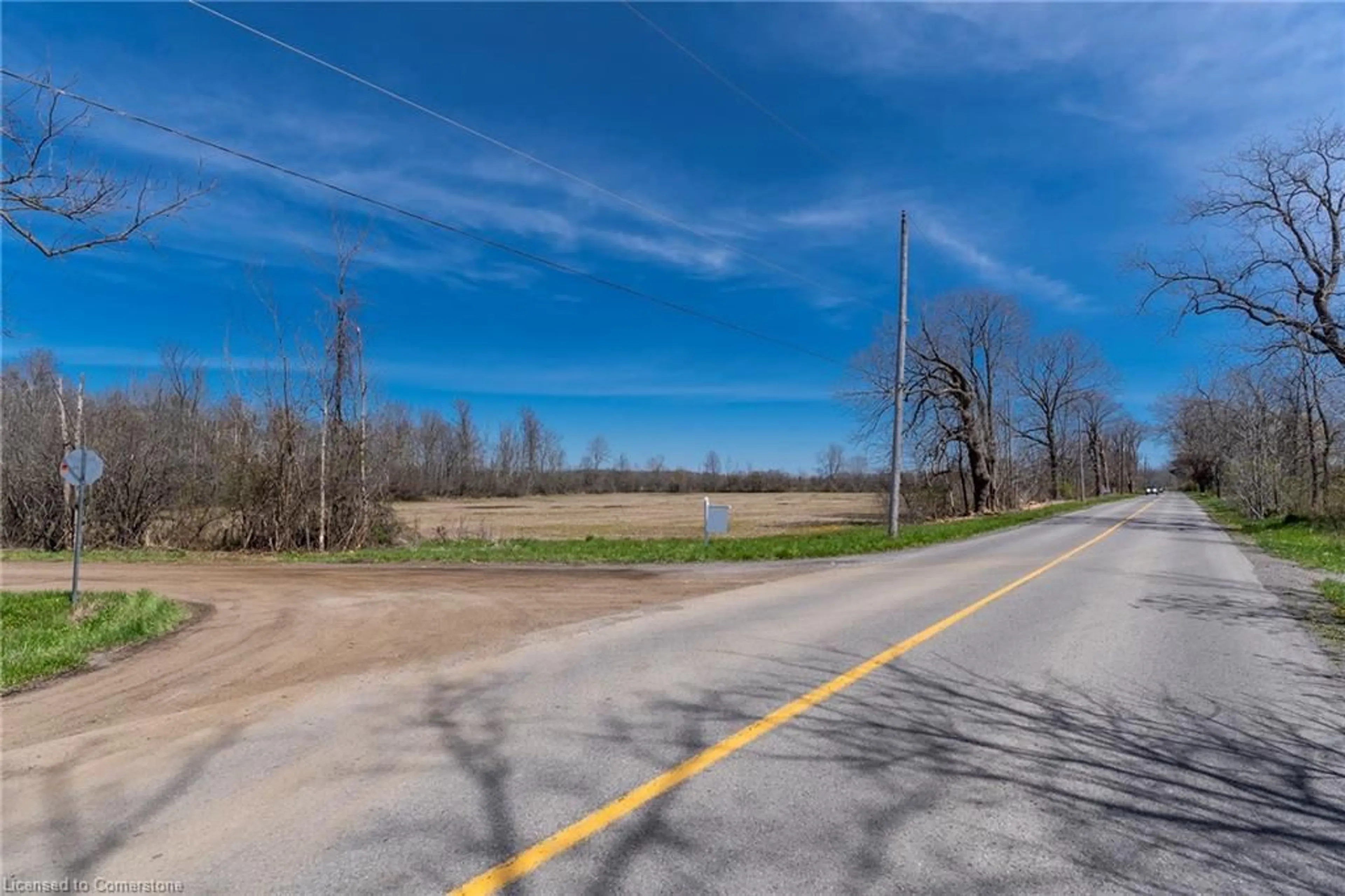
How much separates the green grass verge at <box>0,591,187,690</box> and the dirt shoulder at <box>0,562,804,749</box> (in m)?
0.35

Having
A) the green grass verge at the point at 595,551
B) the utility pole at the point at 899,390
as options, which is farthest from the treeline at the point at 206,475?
the utility pole at the point at 899,390

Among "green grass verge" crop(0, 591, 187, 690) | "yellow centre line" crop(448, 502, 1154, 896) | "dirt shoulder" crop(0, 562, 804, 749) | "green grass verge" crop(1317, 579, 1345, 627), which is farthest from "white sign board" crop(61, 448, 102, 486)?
"green grass verge" crop(1317, 579, 1345, 627)

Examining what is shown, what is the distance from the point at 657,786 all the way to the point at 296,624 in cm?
726

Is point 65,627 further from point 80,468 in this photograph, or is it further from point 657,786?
point 657,786

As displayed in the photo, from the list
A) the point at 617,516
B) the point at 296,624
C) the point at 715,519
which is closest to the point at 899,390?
the point at 715,519

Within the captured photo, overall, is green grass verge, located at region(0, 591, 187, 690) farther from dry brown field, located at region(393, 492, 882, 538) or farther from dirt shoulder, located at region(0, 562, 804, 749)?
dry brown field, located at region(393, 492, 882, 538)

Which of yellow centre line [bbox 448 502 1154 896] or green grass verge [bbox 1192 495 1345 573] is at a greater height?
yellow centre line [bbox 448 502 1154 896]

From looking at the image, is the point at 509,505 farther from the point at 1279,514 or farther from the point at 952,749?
the point at 952,749

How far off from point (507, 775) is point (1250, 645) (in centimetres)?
802

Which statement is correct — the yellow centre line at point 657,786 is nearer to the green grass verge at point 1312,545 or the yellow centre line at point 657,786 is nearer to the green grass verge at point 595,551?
the green grass verge at point 1312,545

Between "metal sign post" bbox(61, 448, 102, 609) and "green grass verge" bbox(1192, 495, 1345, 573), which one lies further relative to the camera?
"green grass verge" bbox(1192, 495, 1345, 573)

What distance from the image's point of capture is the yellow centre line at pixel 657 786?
315 centimetres

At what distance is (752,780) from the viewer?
4.20 metres

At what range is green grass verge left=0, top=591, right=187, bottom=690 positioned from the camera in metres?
7.44
